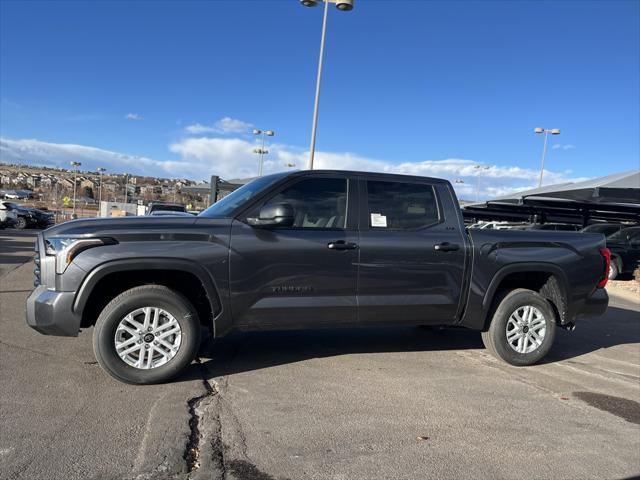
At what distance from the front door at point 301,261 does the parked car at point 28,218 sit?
26708mm

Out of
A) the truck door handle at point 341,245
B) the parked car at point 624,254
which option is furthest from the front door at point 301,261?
the parked car at point 624,254

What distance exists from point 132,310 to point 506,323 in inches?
145

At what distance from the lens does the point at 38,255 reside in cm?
432

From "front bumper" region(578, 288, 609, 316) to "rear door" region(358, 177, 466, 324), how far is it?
154 cm

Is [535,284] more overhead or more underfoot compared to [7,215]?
more overhead

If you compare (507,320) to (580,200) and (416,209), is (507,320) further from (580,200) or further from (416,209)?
(580,200)

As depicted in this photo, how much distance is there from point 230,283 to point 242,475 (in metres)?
1.80

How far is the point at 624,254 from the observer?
15141 mm

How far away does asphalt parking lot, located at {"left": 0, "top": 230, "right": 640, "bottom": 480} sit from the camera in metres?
3.17

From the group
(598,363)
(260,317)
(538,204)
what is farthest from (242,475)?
(538,204)

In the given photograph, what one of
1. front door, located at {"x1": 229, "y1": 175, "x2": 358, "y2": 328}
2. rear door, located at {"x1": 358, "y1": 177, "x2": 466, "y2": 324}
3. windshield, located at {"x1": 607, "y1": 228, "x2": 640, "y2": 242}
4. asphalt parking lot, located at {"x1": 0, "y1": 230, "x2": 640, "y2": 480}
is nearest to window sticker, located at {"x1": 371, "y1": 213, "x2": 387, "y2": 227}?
rear door, located at {"x1": 358, "y1": 177, "x2": 466, "y2": 324}

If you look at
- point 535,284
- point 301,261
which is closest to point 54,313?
point 301,261

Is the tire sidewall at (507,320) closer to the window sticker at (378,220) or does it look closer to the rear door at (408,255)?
the rear door at (408,255)

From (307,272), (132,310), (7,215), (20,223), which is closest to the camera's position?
(132,310)
